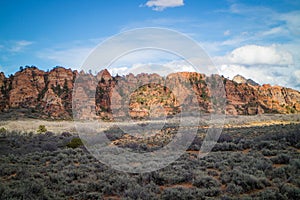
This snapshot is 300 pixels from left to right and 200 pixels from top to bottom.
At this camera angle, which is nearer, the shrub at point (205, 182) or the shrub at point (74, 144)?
the shrub at point (205, 182)

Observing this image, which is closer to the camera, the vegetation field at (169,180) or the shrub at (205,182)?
the vegetation field at (169,180)

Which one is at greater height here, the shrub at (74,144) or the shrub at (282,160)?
the shrub at (282,160)

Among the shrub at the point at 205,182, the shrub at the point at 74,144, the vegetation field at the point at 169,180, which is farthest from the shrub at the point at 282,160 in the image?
the shrub at the point at 74,144

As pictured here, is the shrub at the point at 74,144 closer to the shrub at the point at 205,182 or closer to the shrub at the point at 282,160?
the shrub at the point at 205,182

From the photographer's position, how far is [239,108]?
230 ft

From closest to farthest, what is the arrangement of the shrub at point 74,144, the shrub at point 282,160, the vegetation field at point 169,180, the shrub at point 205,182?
the vegetation field at point 169,180
the shrub at point 205,182
the shrub at point 282,160
the shrub at point 74,144

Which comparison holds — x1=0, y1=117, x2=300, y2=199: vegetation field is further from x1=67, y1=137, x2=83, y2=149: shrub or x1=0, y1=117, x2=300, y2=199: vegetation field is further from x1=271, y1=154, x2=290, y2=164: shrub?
x1=67, y1=137, x2=83, y2=149: shrub

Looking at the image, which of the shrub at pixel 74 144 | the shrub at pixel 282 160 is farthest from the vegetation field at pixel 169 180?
the shrub at pixel 74 144

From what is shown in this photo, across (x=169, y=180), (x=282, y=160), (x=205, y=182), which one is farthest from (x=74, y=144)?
(x=282, y=160)

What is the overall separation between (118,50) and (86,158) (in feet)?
18.9

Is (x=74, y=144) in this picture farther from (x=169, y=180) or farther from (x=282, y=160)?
(x=282, y=160)

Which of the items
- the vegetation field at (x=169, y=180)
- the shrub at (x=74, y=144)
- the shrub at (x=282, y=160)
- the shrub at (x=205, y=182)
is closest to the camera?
the vegetation field at (x=169, y=180)

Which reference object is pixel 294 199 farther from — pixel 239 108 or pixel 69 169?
pixel 239 108

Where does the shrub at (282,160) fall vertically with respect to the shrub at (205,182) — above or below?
above
